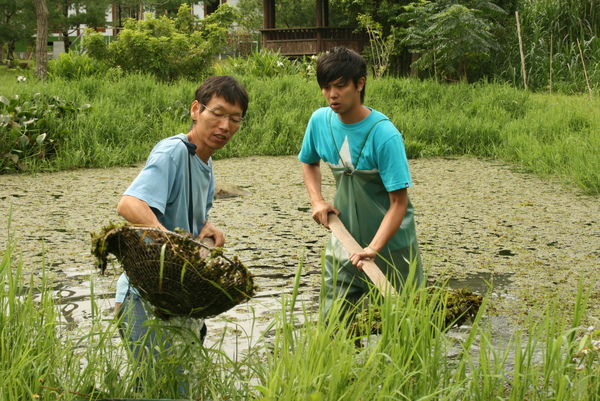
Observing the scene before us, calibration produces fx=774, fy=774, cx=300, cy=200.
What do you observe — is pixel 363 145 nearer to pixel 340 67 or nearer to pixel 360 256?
pixel 340 67

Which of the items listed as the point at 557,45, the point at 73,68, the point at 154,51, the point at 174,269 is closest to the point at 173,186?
the point at 174,269

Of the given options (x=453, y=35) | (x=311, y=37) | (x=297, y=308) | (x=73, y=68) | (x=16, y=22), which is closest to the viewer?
(x=297, y=308)

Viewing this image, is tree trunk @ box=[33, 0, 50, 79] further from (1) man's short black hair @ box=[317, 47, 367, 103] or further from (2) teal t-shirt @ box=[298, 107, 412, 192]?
(1) man's short black hair @ box=[317, 47, 367, 103]

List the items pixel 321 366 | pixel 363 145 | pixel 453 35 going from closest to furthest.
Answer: pixel 321 366, pixel 363 145, pixel 453 35

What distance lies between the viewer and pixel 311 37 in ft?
52.5

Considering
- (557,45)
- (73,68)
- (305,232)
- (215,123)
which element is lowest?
(305,232)

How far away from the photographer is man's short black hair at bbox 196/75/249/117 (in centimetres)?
214

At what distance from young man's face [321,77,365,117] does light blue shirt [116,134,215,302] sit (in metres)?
0.45

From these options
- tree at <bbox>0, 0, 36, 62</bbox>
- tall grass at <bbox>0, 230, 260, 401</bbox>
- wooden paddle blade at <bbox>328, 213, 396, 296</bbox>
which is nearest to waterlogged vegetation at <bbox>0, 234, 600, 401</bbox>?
tall grass at <bbox>0, 230, 260, 401</bbox>

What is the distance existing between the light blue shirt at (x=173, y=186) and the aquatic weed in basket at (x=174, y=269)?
28 cm

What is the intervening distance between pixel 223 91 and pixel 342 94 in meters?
0.44

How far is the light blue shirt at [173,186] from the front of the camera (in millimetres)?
1973

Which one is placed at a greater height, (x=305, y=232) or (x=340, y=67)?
(x=340, y=67)

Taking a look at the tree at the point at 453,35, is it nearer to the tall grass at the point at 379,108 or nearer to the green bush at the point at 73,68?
the tall grass at the point at 379,108
